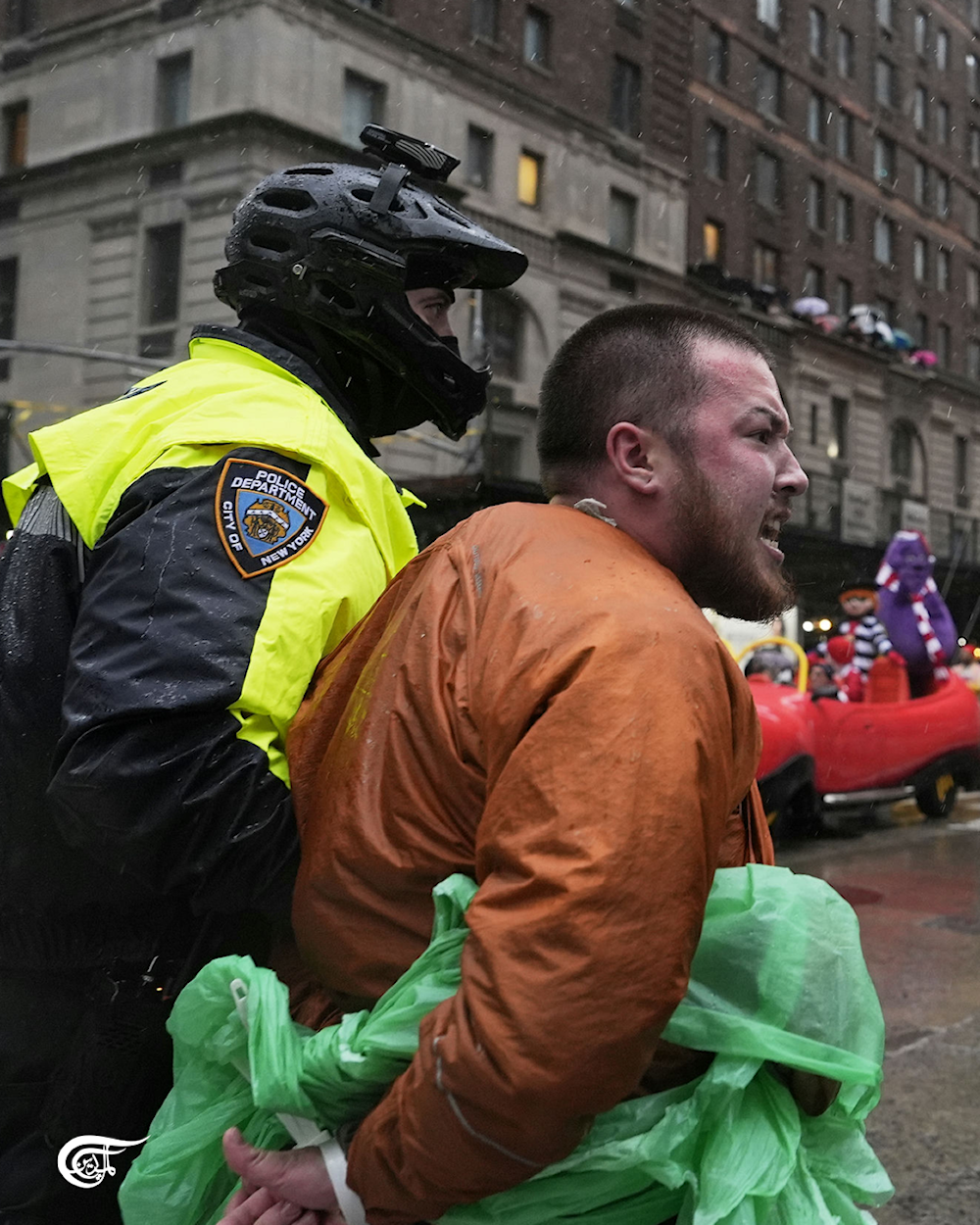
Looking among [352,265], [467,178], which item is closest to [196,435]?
[352,265]

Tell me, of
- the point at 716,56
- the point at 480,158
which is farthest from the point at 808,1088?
the point at 716,56

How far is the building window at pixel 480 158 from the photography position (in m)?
28.2

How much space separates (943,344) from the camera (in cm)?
4900

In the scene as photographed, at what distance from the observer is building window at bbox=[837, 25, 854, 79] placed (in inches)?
1735

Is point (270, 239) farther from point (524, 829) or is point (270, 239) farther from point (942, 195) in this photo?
point (942, 195)

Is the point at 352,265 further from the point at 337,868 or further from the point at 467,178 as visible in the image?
the point at 467,178

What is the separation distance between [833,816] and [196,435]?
11.0 m

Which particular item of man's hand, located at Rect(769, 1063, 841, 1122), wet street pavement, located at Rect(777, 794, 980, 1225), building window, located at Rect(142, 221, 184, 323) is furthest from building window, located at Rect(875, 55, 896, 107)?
man's hand, located at Rect(769, 1063, 841, 1122)

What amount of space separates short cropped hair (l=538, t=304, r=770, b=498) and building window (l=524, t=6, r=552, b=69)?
30572mm

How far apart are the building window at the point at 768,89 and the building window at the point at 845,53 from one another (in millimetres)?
4138

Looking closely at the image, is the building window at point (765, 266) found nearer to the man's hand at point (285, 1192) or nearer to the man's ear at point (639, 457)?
the man's ear at point (639, 457)

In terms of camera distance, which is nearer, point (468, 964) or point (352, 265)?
point (468, 964)

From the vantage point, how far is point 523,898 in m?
1.25

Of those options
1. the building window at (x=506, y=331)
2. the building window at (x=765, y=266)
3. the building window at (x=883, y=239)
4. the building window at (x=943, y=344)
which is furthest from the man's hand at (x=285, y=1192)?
the building window at (x=943, y=344)
